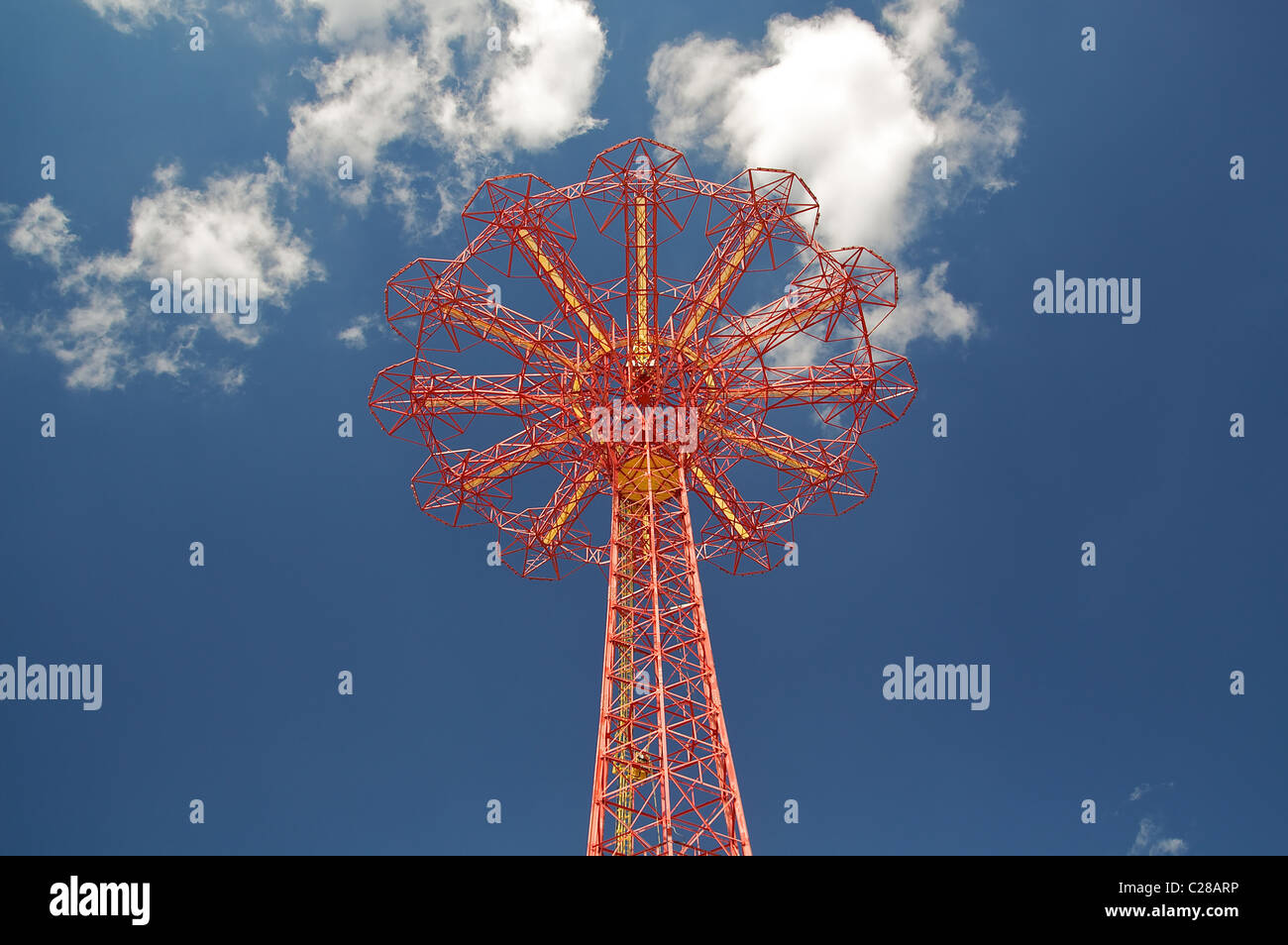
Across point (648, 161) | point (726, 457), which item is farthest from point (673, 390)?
point (648, 161)

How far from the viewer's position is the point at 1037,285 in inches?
1177

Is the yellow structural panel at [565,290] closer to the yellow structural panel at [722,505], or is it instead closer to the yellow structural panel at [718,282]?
the yellow structural panel at [718,282]

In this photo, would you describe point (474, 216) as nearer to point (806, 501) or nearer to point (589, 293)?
point (589, 293)

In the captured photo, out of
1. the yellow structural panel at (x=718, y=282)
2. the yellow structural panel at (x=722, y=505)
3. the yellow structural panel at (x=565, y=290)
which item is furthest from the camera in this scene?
the yellow structural panel at (x=722, y=505)

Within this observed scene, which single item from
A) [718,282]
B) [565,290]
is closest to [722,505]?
[718,282]

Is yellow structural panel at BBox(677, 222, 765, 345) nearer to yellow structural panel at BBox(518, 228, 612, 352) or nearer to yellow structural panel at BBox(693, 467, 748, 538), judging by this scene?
yellow structural panel at BBox(518, 228, 612, 352)

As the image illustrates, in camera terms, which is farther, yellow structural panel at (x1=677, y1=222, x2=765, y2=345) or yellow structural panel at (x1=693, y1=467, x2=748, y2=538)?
yellow structural panel at (x1=693, y1=467, x2=748, y2=538)

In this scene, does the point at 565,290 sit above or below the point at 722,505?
above

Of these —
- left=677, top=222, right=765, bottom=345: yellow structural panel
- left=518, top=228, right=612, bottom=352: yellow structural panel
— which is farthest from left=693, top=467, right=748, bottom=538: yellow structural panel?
left=518, top=228, right=612, bottom=352: yellow structural panel

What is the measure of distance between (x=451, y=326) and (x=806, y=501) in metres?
11.9

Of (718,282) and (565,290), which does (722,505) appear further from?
(565,290)

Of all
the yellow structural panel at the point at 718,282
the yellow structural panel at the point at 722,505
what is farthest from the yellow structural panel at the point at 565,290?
the yellow structural panel at the point at 722,505
